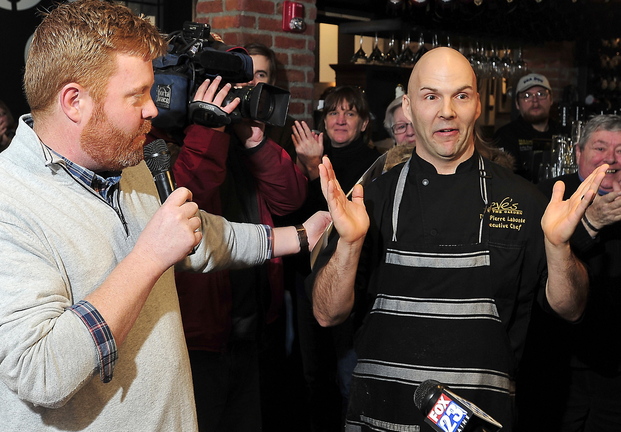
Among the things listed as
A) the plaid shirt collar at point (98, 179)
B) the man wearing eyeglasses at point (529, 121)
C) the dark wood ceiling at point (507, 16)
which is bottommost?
the plaid shirt collar at point (98, 179)

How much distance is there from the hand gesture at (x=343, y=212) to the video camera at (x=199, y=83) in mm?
477

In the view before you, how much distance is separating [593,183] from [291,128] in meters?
1.50

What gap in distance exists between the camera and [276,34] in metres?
3.77

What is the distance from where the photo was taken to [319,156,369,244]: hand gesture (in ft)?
5.38

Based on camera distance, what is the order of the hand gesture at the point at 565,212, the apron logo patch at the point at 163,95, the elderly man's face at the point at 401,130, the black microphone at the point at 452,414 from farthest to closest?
the elderly man's face at the point at 401,130 → the apron logo patch at the point at 163,95 → the hand gesture at the point at 565,212 → the black microphone at the point at 452,414

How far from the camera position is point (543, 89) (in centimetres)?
482

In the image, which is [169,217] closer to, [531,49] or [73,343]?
[73,343]

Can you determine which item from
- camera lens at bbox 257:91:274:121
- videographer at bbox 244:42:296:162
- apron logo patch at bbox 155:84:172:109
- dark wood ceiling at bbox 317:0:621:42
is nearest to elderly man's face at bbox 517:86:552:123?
dark wood ceiling at bbox 317:0:621:42

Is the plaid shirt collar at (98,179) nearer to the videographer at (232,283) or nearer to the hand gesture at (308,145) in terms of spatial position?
the videographer at (232,283)

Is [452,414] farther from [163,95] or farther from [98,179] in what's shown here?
[163,95]

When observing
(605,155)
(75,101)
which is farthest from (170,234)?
(605,155)

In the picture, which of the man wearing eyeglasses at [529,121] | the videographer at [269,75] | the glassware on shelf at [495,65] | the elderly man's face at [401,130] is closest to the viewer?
the videographer at [269,75]

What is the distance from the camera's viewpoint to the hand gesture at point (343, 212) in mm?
1641

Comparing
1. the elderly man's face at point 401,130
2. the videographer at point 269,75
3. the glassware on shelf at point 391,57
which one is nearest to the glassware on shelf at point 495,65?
the glassware on shelf at point 391,57
